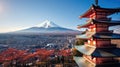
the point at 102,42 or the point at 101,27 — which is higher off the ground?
the point at 101,27

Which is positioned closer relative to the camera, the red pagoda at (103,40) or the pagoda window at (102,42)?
the red pagoda at (103,40)

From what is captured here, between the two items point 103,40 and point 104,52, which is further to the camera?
point 103,40

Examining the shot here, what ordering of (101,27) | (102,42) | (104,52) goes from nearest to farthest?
(104,52) → (102,42) → (101,27)

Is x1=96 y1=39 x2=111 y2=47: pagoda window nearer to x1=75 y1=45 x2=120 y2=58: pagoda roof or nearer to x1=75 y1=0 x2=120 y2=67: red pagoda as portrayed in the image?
x1=75 y1=0 x2=120 y2=67: red pagoda

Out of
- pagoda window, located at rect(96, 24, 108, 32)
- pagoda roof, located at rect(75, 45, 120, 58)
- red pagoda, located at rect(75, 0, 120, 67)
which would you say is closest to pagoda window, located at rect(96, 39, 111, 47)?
red pagoda, located at rect(75, 0, 120, 67)

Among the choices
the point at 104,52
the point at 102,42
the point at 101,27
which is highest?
the point at 101,27

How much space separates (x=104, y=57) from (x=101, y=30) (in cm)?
191

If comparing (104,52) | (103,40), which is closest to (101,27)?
(103,40)

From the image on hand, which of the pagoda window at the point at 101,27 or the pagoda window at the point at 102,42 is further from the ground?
the pagoda window at the point at 101,27

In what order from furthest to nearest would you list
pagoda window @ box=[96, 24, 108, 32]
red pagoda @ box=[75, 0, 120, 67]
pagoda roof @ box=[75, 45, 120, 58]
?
pagoda window @ box=[96, 24, 108, 32] < red pagoda @ box=[75, 0, 120, 67] < pagoda roof @ box=[75, 45, 120, 58]

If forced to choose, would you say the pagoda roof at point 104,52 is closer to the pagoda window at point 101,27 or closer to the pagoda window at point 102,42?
the pagoda window at point 102,42

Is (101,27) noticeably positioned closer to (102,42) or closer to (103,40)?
(103,40)

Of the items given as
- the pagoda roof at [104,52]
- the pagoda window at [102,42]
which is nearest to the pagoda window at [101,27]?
the pagoda window at [102,42]

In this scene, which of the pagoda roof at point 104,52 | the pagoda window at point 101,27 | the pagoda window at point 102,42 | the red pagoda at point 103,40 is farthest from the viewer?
the pagoda window at point 101,27
